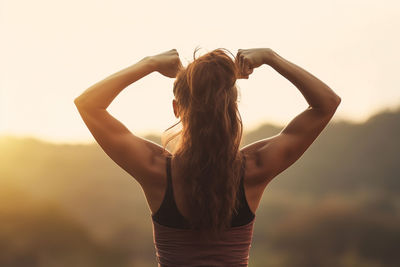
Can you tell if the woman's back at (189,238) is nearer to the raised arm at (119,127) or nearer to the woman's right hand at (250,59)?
the raised arm at (119,127)

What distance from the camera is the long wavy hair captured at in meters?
1.18

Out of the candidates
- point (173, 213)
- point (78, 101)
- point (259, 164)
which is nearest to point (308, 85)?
point (259, 164)

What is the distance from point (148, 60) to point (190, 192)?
353 millimetres

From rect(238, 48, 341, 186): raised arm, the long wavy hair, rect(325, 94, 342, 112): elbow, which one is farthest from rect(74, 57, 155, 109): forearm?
rect(325, 94, 342, 112): elbow

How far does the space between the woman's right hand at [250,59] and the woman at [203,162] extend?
4 centimetres

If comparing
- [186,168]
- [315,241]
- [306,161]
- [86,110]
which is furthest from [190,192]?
[315,241]

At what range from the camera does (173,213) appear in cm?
119

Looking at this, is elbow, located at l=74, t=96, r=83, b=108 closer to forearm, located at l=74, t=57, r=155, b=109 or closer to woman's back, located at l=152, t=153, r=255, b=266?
forearm, located at l=74, t=57, r=155, b=109

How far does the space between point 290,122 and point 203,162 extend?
0.24 metres

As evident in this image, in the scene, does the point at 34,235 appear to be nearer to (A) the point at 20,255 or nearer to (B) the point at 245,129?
(A) the point at 20,255

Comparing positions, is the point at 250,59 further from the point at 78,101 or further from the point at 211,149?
the point at 78,101

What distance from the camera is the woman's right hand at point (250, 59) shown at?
4.20ft

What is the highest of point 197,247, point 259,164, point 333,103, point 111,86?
point 111,86

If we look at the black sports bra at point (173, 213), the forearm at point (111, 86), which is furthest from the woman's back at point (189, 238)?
the forearm at point (111, 86)
